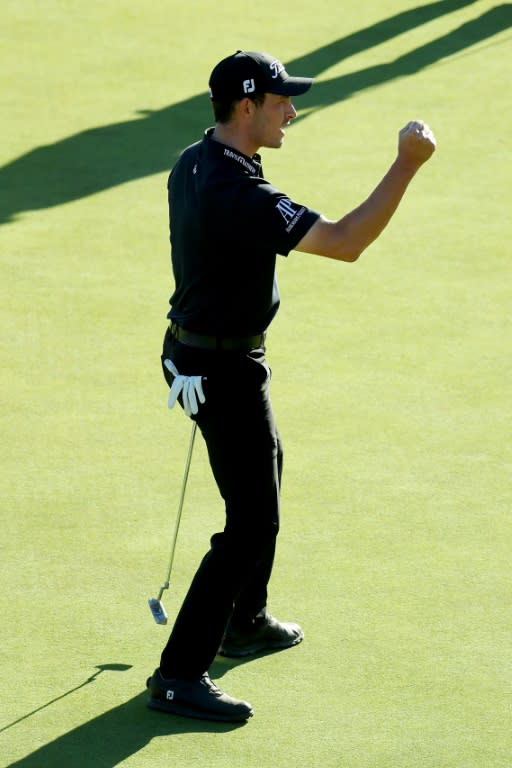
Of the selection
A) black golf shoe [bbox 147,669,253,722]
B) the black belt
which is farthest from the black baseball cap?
black golf shoe [bbox 147,669,253,722]

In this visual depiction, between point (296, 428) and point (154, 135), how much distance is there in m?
5.28

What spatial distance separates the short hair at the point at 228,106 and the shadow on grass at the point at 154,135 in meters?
5.71

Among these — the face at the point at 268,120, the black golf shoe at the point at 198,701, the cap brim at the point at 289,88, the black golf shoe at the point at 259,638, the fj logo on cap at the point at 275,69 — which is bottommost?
the black golf shoe at the point at 198,701

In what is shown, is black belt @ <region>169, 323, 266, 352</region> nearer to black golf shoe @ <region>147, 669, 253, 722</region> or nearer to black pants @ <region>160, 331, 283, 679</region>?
black pants @ <region>160, 331, 283, 679</region>

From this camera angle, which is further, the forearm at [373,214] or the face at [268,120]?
the face at [268,120]

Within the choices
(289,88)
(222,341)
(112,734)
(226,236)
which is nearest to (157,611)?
(112,734)

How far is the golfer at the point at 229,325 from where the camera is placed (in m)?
4.93

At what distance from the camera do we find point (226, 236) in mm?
4934

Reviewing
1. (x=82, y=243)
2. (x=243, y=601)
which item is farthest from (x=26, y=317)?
(x=243, y=601)

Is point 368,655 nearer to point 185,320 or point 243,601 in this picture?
point 243,601

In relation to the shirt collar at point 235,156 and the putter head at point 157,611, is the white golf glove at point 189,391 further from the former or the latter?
the putter head at point 157,611

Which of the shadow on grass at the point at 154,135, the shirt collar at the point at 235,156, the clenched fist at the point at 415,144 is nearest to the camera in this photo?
the clenched fist at the point at 415,144

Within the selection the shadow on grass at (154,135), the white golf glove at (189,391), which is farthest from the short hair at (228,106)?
the shadow on grass at (154,135)

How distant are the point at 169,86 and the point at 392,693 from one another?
905 centimetres
